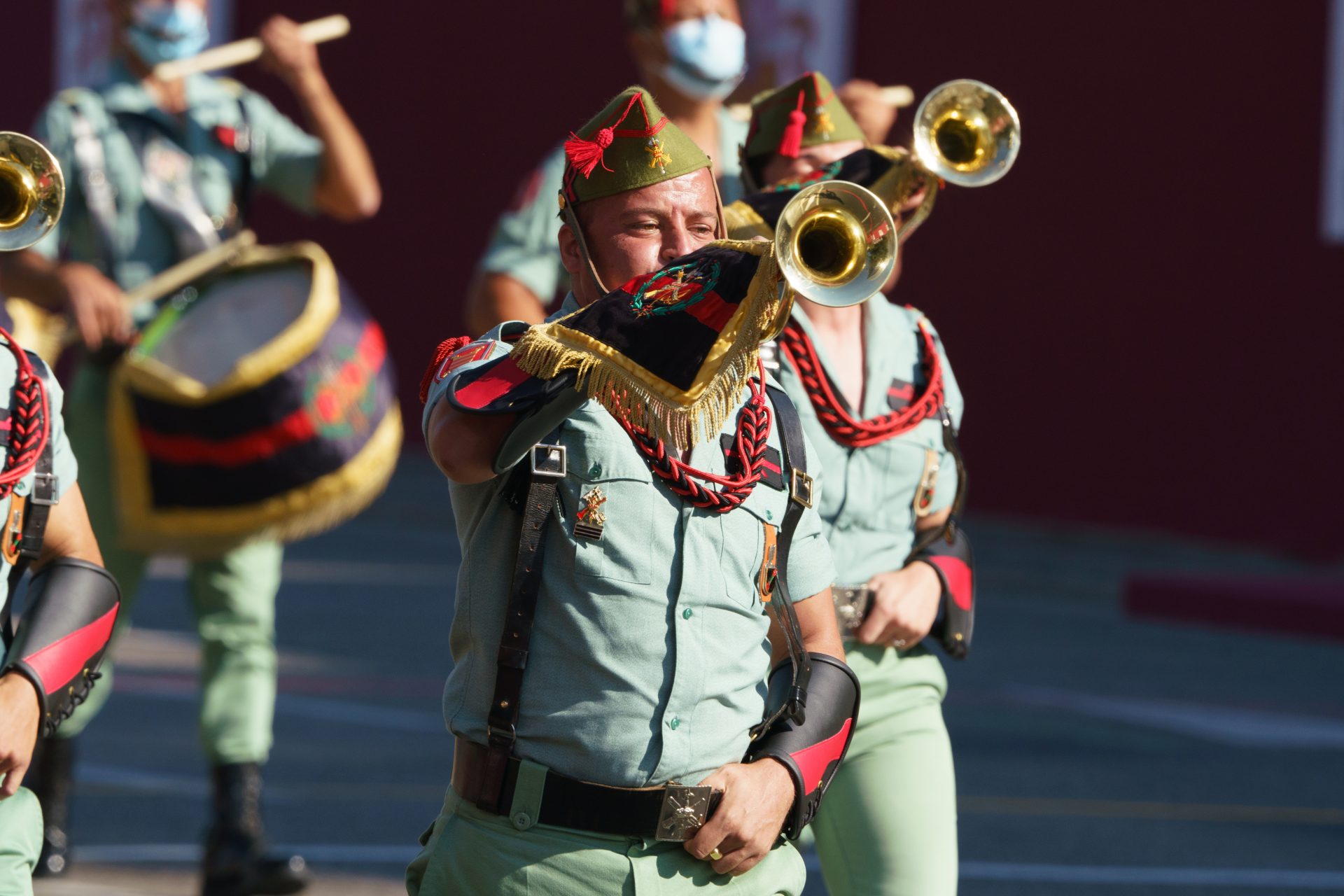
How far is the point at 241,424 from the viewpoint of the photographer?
225 inches

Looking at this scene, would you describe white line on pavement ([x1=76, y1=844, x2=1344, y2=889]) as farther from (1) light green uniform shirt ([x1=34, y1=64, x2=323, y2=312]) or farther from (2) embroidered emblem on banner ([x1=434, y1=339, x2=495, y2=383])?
(2) embroidered emblem on banner ([x1=434, y1=339, x2=495, y2=383])

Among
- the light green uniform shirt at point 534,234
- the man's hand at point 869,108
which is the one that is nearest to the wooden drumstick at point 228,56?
the light green uniform shirt at point 534,234

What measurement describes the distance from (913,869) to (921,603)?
0.50 meters

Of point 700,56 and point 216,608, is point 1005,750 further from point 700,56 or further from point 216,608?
point 700,56

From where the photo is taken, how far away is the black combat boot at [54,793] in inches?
234

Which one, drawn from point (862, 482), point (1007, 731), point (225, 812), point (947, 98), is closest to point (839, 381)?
point (862, 482)

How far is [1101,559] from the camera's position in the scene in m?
14.8

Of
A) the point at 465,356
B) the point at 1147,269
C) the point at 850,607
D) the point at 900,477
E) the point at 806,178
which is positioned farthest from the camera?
the point at 1147,269

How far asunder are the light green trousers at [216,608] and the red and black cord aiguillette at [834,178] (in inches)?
87.8

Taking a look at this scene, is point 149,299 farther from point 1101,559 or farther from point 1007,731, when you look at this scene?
point 1101,559

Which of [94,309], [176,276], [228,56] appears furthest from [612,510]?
[228,56]

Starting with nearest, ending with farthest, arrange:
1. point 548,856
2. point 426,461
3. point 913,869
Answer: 1. point 548,856
2. point 913,869
3. point 426,461

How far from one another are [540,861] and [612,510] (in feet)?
1.51

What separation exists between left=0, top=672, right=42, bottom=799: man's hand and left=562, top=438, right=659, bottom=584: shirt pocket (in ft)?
2.78
